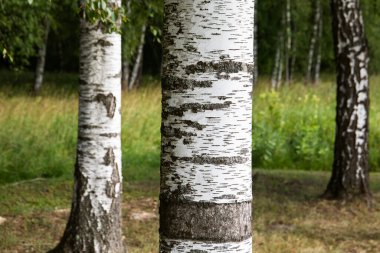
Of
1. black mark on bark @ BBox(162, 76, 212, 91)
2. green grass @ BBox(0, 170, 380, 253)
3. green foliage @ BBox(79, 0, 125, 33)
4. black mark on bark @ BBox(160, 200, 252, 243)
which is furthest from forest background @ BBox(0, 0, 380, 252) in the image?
black mark on bark @ BBox(160, 200, 252, 243)

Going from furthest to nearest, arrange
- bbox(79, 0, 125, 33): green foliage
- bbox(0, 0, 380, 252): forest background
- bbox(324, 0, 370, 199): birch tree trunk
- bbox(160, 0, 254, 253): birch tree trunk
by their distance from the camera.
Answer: bbox(324, 0, 370, 199): birch tree trunk
bbox(0, 0, 380, 252): forest background
bbox(79, 0, 125, 33): green foliage
bbox(160, 0, 254, 253): birch tree trunk

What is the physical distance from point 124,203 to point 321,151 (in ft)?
14.5

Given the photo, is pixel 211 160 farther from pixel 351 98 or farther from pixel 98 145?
pixel 351 98

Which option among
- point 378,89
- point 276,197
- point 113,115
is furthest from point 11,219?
point 378,89

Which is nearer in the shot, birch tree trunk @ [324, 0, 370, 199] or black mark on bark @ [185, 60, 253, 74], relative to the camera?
black mark on bark @ [185, 60, 253, 74]

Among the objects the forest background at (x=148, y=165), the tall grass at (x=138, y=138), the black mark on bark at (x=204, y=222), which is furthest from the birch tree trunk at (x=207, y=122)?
the tall grass at (x=138, y=138)

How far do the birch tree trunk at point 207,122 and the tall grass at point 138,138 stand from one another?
8.31 m

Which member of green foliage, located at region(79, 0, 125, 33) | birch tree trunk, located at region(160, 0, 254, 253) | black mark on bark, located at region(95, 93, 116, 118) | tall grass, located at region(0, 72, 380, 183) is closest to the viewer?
birch tree trunk, located at region(160, 0, 254, 253)

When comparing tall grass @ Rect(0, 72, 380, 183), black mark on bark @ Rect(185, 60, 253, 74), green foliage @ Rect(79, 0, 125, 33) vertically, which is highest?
green foliage @ Rect(79, 0, 125, 33)

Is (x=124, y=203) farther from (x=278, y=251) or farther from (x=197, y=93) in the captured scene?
(x=197, y=93)

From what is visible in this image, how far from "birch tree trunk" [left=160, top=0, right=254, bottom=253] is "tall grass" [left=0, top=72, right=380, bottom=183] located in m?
8.31

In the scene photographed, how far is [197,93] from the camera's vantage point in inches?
97.7

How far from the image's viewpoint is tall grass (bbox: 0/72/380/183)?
11227 mm

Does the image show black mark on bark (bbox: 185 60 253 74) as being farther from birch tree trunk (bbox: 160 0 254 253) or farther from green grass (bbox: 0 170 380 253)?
green grass (bbox: 0 170 380 253)
